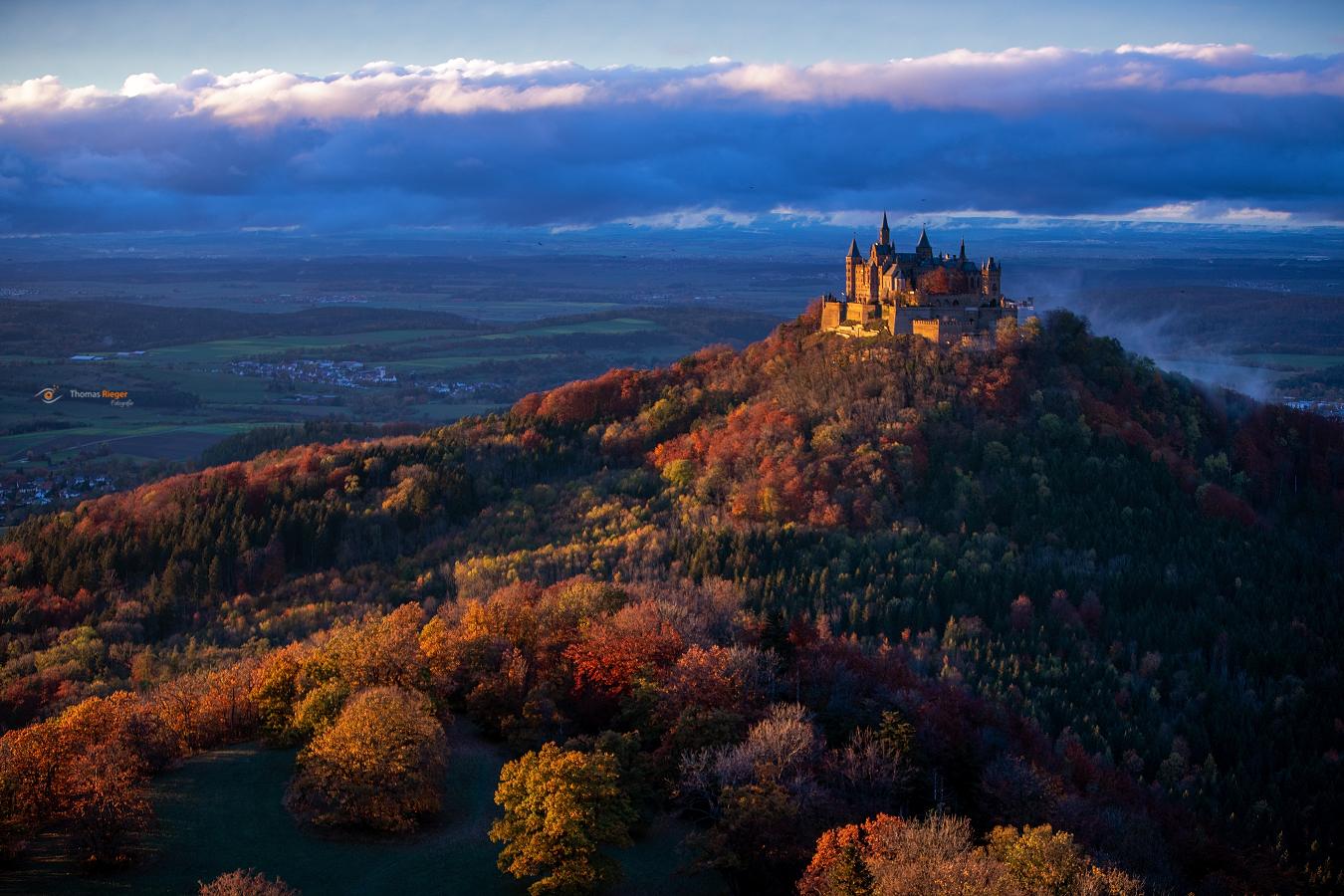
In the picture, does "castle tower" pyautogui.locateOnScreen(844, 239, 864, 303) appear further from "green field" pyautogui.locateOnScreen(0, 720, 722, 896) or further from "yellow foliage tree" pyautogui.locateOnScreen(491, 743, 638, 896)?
"yellow foliage tree" pyautogui.locateOnScreen(491, 743, 638, 896)

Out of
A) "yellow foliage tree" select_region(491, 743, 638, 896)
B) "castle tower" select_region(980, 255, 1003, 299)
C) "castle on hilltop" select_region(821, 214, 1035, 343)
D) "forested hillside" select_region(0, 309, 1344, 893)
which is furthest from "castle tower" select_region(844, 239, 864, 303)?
"yellow foliage tree" select_region(491, 743, 638, 896)

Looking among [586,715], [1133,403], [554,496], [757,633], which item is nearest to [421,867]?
[586,715]

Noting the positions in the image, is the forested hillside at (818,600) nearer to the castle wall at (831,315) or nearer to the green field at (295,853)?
the green field at (295,853)

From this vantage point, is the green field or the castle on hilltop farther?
the castle on hilltop

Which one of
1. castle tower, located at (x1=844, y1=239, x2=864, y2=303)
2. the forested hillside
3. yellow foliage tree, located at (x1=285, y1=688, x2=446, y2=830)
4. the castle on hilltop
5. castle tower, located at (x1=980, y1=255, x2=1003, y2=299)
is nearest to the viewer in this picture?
yellow foliage tree, located at (x1=285, y1=688, x2=446, y2=830)

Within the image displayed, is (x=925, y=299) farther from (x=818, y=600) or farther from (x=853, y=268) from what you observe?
(x=818, y=600)

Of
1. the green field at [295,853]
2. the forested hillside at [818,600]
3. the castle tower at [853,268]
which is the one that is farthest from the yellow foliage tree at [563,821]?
the castle tower at [853,268]

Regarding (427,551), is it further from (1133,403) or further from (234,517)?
(1133,403)
